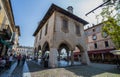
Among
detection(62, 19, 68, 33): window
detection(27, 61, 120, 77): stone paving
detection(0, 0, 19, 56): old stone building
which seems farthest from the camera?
detection(62, 19, 68, 33): window

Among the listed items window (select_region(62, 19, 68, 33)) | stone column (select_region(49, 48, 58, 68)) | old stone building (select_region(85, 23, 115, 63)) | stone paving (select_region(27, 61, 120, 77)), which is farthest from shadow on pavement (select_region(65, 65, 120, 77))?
old stone building (select_region(85, 23, 115, 63))

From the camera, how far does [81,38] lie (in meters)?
17.8

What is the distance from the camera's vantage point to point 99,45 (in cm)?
2688

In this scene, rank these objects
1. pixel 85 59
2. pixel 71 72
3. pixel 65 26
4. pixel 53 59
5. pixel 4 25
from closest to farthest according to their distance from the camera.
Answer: pixel 71 72 → pixel 53 59 → pixel 4 25 → pixel 65 26 → pixel 85 59

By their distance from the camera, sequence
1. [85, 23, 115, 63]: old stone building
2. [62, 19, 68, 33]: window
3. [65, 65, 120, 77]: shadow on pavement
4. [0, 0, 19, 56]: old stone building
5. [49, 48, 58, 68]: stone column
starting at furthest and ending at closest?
[85, 23, 115, 63]: old stone building → [62, 19, 68, 33]: window → [49, 48, 58, 68]: stone column → [0, 0, 19, 56]: old stone building → [65, 65, 120, 77]: shadow on pavement

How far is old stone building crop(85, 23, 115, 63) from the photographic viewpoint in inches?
960

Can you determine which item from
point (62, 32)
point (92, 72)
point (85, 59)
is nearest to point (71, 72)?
point (92, 72)

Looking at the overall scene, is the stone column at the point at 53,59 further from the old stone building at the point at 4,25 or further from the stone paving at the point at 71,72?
A: the old stone building at the point at 4,25

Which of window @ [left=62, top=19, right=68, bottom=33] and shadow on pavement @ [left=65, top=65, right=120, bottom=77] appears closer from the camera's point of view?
shadow on pavement @ [left=65, top=65, right=120, bottom=77]

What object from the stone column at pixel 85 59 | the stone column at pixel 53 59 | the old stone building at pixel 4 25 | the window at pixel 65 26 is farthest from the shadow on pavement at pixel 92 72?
the old stone building at pixel 4 25

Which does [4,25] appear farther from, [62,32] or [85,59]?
[85,59]

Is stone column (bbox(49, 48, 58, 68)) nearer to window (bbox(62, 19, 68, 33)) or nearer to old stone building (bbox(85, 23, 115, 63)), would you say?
window (bbox(62, 19, 68, 33))

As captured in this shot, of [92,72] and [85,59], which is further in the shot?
[85,59]

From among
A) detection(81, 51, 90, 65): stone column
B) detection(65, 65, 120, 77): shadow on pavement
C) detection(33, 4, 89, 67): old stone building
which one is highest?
detection(33, 4, 89, 67): old stone building
